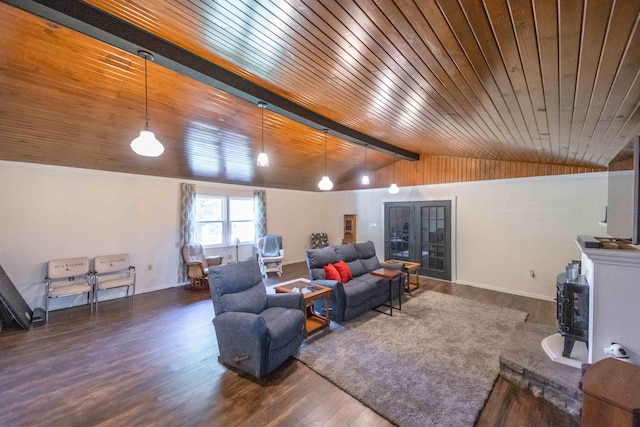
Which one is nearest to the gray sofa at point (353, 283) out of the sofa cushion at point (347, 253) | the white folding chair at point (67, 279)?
the sofa cushion at point (347, 253)

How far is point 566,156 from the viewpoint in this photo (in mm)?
4133

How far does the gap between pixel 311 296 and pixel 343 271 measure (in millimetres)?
1008

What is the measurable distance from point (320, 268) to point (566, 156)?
4186 millimetres

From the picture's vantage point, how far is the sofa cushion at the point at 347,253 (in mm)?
4633

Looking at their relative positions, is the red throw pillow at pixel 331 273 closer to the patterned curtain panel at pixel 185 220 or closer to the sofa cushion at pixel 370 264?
the sofa cushion at pixel 370 264

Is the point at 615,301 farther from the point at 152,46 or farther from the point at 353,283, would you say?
the point at 152,46

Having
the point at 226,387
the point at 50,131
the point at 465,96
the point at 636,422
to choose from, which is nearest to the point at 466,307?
the point at 636,422

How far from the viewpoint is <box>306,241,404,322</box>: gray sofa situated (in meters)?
3.84

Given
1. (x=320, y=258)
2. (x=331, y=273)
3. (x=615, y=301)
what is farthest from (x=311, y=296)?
(x=615, y=301)

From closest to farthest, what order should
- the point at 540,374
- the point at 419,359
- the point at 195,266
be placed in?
the point at 540,374
the point at 419,359
the point at 195,266

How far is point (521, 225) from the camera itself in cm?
524

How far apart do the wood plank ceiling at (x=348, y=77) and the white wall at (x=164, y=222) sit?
466 millimetres

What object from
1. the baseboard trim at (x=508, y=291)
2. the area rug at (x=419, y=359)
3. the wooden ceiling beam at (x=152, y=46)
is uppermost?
the wooden ceiling beam at (x=152, y=46)

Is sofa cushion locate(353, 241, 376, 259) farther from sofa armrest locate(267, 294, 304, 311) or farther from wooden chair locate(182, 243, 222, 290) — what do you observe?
wooden chair locate(182, 243, 222, 290)
